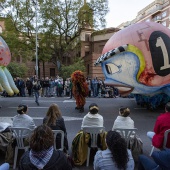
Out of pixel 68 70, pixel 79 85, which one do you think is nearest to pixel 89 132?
pixel 79 85

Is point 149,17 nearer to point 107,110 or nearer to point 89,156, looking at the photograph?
point 107,110

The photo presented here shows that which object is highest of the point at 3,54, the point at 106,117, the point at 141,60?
the point at 3,54

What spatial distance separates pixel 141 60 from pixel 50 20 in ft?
57.7

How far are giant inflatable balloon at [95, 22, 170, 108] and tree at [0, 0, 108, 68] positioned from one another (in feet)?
53.6

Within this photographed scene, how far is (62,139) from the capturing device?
4363mm

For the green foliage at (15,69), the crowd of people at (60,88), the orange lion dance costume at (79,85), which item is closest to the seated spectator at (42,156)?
the orange lion dance costume at (79,85)

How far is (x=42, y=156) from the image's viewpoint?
2.41 m

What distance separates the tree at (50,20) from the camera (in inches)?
931

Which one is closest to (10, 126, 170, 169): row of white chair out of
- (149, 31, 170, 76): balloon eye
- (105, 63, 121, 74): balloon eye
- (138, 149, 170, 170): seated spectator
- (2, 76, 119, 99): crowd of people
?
(138, 149, 170, 170): seated spectator

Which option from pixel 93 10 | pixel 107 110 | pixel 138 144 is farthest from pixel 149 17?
pixel 138 144

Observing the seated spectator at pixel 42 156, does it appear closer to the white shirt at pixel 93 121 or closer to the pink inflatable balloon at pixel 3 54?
the white shirt at pixel 93 121

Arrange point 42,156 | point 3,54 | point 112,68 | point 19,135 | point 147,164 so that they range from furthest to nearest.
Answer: point 112,68 → point 3,54 → point 19,135 → point 147,164 → point 42,156

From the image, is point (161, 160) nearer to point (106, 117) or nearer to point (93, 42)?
point (106, 117)

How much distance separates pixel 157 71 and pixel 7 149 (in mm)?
6020
